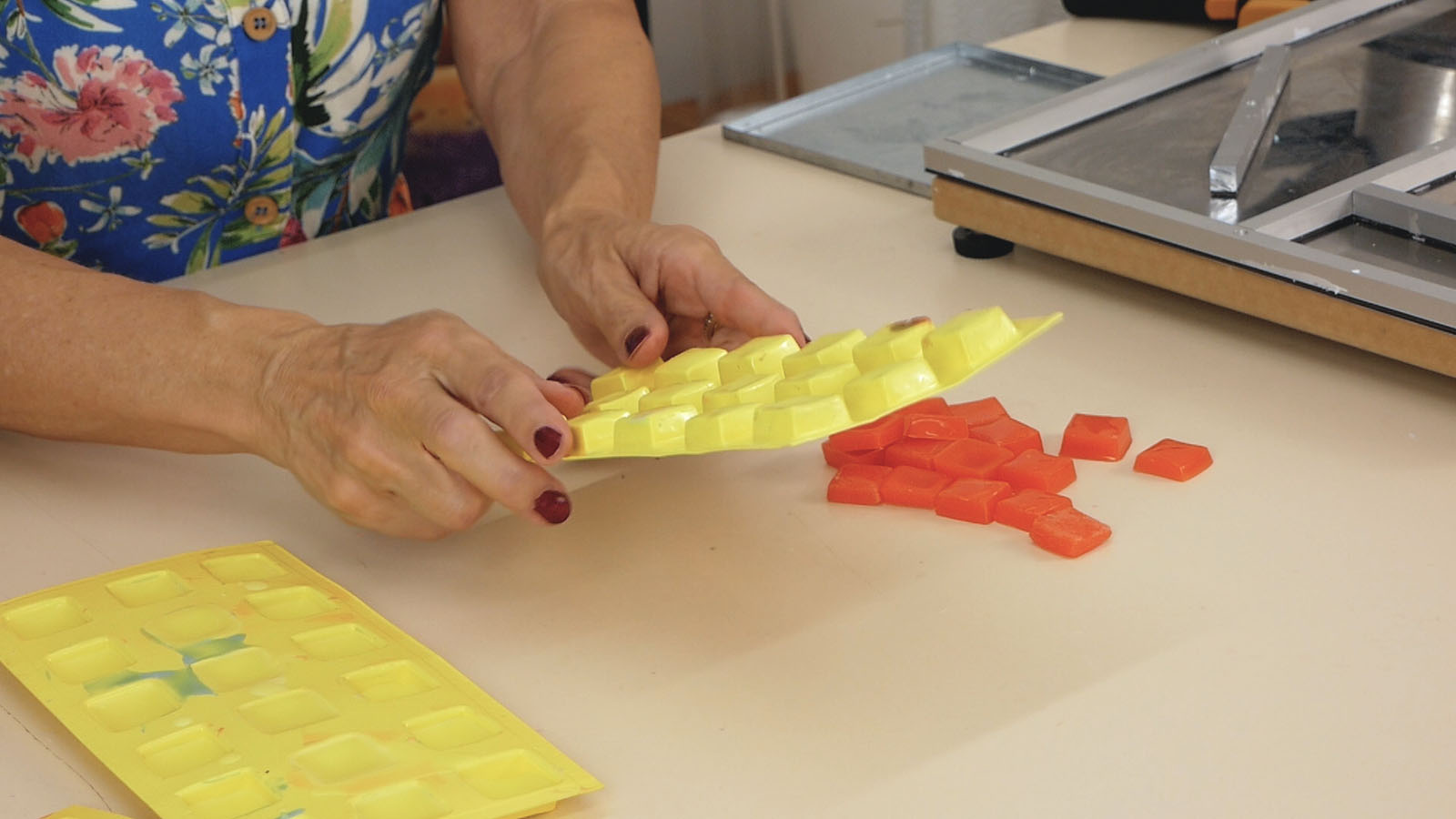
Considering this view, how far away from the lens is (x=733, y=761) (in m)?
0.61

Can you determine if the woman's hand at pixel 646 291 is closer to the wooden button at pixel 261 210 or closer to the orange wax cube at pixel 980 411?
the orange wax cube at pixel 980 411

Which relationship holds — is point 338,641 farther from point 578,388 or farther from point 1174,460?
point 1174,460

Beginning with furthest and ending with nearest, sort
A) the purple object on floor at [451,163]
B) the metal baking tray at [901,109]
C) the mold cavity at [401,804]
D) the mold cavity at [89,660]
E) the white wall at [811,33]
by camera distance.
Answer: the white wall at [811,33]
the purple object on floor at [451,163]
the metal baking tray at [901,109]
the mold cavity at [89,660]
the mold cavity at [401,804]

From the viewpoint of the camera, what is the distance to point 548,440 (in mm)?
712

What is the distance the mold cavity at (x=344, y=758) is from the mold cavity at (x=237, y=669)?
0.07m

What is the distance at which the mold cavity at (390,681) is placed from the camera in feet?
2.14

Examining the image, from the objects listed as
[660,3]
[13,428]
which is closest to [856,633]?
[13,428]

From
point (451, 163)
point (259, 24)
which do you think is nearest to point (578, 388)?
point (259, 24)

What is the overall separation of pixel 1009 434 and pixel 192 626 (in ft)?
1.42

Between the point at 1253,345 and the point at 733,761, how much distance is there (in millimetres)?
481

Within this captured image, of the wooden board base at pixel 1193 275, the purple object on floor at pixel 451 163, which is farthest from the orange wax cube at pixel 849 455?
the purple object on floor at pixel 451 163

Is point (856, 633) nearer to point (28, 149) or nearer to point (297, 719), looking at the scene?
point (297, 719)

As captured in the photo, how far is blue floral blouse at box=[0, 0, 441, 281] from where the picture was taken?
108 centimetres

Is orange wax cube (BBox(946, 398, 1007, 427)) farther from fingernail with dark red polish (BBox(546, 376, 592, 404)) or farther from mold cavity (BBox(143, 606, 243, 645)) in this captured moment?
mold cavity (BBox(143, 606, 243, 645))
